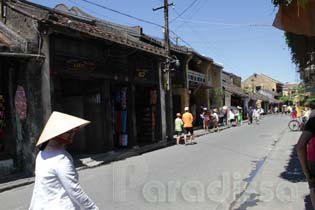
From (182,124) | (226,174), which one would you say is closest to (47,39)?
(226,174)

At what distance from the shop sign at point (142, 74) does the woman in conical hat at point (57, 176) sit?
52.1 feet

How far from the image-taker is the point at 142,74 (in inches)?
788

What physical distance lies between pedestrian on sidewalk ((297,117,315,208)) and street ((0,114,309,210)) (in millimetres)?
3303

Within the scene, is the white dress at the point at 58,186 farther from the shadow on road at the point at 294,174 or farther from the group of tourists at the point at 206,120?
the group of tourists at the point at 206,120

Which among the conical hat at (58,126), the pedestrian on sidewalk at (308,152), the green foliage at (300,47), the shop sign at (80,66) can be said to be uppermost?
the shop sign at (80,66)

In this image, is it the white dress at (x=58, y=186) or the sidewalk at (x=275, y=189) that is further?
the sidewalk at (x=275, y=189)

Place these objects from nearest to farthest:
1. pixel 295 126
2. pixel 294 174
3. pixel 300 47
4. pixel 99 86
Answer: pixel 300 47, pixel 294 174, pixel 99 86, pixel 295 126

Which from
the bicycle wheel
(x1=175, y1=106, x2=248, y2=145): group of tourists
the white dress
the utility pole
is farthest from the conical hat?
the bicycle wheel

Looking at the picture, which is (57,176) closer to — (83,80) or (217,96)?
(83,80)

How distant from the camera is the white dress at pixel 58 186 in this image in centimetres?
341

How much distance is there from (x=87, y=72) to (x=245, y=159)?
241 inches

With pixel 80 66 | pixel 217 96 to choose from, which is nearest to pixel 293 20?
pixel 80 66

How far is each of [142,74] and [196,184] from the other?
10.7 m

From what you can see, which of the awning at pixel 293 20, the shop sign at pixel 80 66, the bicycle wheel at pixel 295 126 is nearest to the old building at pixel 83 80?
the shop sign at pixel 80 66
